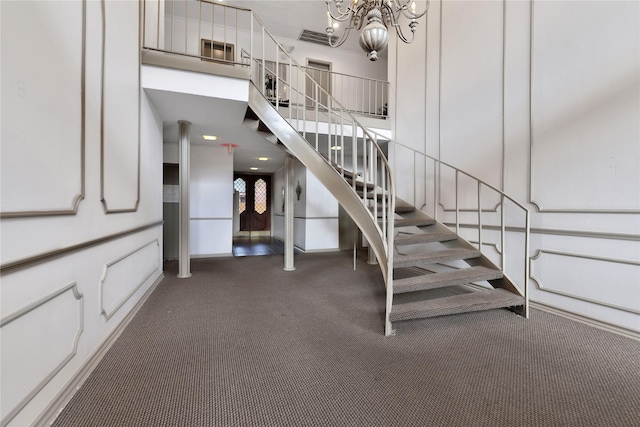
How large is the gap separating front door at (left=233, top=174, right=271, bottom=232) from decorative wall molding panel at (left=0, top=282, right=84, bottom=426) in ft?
28.7

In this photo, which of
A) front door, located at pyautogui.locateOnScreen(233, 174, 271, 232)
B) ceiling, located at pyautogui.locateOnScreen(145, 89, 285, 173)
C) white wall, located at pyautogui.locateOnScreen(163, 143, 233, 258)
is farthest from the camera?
front door, located at pyautogui.locateOnScreen(233, 174, 271, 232)

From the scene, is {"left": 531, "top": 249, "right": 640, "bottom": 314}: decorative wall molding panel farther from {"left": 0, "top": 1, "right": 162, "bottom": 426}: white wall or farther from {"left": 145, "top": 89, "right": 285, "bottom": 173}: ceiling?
{"left": 0, "top": 1, "right": 162, "bottom": 426}: white wall

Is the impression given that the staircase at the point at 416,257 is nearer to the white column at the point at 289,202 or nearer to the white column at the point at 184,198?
the white column at the point at 289,202

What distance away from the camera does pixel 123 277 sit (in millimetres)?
2367

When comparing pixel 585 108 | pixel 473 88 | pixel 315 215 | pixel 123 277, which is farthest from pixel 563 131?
pixel 315 215

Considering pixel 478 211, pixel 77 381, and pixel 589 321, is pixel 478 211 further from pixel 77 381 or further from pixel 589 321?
pixel 77 381

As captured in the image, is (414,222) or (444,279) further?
(414,222)

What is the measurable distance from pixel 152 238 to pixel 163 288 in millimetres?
697

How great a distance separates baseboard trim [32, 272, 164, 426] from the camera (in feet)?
4.28

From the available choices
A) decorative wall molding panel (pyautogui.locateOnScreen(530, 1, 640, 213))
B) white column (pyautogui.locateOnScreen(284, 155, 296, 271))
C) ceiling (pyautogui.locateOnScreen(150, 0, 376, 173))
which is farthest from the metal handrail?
decorative wall molding panel (pyautogui.locateOnScreen(530, 1, 640, 213))

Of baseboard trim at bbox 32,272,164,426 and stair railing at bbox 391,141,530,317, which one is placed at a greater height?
stair railing at bbox 391,141,530,317

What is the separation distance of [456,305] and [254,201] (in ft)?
28.9

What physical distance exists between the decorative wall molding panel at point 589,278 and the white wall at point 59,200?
13.0ft

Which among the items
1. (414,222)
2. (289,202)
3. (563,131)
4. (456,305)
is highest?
(563,131)
